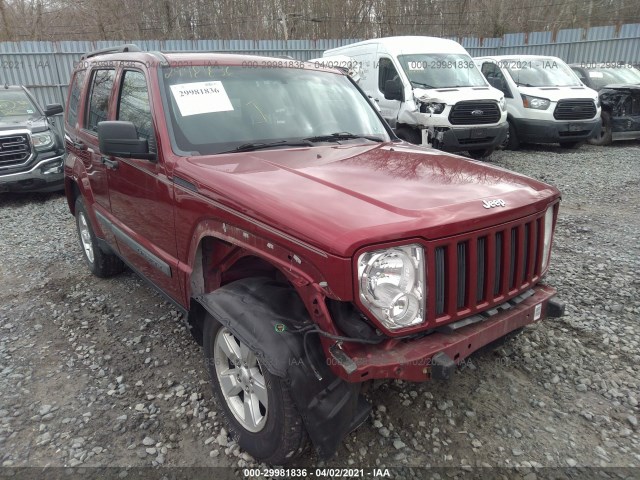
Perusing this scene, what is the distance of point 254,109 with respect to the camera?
3.14m

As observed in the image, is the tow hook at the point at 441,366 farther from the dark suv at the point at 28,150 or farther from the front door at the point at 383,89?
the front door at the point at 383,89

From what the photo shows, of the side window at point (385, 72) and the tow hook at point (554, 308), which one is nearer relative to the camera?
the tow hook at point (554, 308)

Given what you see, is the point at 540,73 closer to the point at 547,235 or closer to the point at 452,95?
the point at 452,95

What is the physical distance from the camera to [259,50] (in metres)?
15.2

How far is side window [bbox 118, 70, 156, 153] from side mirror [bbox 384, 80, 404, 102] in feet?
22.7

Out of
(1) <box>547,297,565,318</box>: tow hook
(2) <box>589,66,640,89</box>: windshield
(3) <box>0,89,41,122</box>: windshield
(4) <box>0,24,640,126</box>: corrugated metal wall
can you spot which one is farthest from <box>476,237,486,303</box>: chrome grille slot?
(4) <box>0,24,640,126</box>: corrugated metal wall

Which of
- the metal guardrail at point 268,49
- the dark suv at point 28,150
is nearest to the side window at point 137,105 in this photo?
the dark suv at point 28,150

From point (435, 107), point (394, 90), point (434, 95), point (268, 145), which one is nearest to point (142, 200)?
point (268, 145)

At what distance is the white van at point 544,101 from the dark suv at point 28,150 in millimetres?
9442

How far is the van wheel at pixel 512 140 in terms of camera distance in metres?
11.2

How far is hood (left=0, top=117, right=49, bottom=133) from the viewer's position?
24.5ft

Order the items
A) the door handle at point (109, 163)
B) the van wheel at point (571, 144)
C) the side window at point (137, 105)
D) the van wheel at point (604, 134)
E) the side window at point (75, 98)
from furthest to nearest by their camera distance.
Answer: the van wheel at point (604, 134) < the van wheel at point (571, 144) < the side window at point (75, 98) < the door handle at point (109, 163) < the side window at point (137, 105)

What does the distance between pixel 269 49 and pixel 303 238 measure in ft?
48.4

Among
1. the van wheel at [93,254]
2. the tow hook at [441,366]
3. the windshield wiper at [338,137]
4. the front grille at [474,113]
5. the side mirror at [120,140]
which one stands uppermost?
the side mirror at [120,140]
